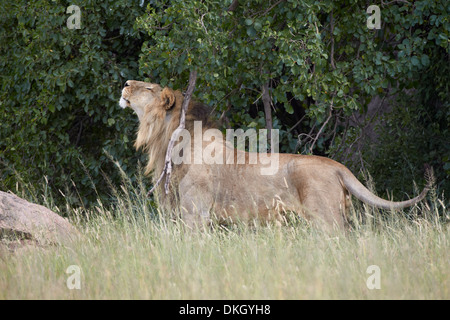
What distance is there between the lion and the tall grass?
348 millimetres

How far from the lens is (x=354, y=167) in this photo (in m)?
7.39

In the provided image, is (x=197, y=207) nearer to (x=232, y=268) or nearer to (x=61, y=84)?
(x=232, y=268)

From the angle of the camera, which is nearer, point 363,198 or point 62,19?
point 363,198

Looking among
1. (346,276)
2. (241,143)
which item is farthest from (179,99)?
(346,276)

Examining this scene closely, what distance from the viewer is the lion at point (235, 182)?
201 inches

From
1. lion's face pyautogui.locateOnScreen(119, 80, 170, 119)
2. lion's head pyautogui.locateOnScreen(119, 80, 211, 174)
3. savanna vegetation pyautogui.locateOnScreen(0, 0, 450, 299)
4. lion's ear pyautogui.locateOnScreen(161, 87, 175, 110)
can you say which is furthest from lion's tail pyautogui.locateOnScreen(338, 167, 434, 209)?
lion's face pyautogui.locateOnScreen(119, 80, 170, 119)

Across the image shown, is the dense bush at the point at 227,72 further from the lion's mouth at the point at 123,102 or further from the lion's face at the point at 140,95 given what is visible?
the lion's mouth at the point at 123,102

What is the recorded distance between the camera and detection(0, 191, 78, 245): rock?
4836 millimetres

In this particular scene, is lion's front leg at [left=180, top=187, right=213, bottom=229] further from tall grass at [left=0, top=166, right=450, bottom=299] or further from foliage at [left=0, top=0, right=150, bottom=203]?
foliage at [left=0, top=0, right=150, bottom=203]

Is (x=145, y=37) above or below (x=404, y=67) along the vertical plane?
above

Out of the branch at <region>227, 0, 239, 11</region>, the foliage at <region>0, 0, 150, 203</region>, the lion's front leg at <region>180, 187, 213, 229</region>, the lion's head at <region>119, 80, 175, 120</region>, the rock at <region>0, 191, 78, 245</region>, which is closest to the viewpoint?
the rock at <region>0, 191, 78, 245</region>

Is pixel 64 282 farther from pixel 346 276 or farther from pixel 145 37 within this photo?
pixel 145 37

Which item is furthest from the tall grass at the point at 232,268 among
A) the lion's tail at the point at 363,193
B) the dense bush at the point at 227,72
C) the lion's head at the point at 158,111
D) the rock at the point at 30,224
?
the dense bush at the point at 227,72
